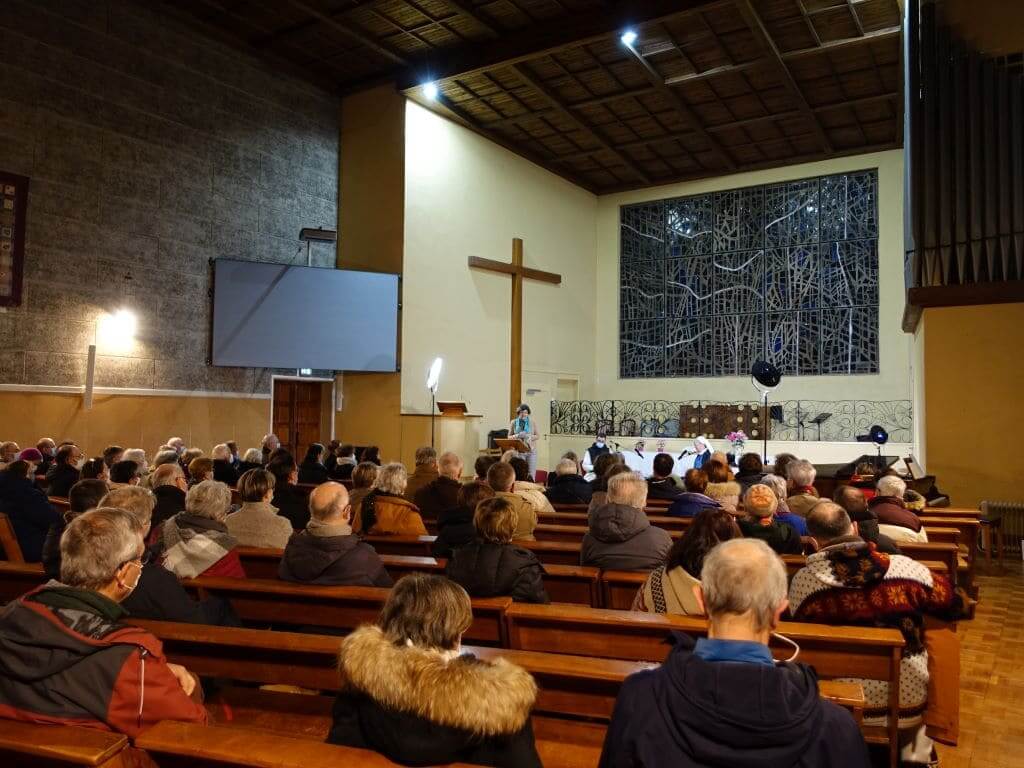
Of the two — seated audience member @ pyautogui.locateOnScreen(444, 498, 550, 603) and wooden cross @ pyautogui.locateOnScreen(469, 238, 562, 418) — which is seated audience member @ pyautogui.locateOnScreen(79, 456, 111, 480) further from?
wooden cross @ pyautogui.locateOnScreen(469, 238, 562, 418)

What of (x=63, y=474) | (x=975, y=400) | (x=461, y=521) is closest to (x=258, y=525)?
(x=461, y=521)

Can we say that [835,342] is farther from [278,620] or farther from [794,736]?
[794,736]

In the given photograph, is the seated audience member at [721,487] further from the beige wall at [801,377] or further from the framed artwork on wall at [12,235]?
the beige wall at [801,377]

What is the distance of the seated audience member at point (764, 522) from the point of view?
3566mm

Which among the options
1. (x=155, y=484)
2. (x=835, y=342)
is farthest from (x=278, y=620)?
(x=835, y=342)

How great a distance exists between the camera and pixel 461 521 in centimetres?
395

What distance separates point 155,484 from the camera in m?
4.64

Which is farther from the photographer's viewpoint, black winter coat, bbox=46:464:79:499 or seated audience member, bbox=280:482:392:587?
black winter coat, bbox=46:464:79:499

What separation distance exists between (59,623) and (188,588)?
160 centimetres

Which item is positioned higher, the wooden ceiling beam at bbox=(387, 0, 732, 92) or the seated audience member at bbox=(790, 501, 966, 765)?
the wooden ceiling beam at bbox=(387, 0, 732, 92)

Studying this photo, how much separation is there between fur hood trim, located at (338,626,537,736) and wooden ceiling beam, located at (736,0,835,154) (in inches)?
389

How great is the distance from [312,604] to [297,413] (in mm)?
9386

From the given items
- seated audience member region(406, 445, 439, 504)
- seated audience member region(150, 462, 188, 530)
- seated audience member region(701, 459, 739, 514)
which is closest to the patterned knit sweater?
seated audience member region(701, 459, 739, 514)

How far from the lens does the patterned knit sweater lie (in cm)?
253
